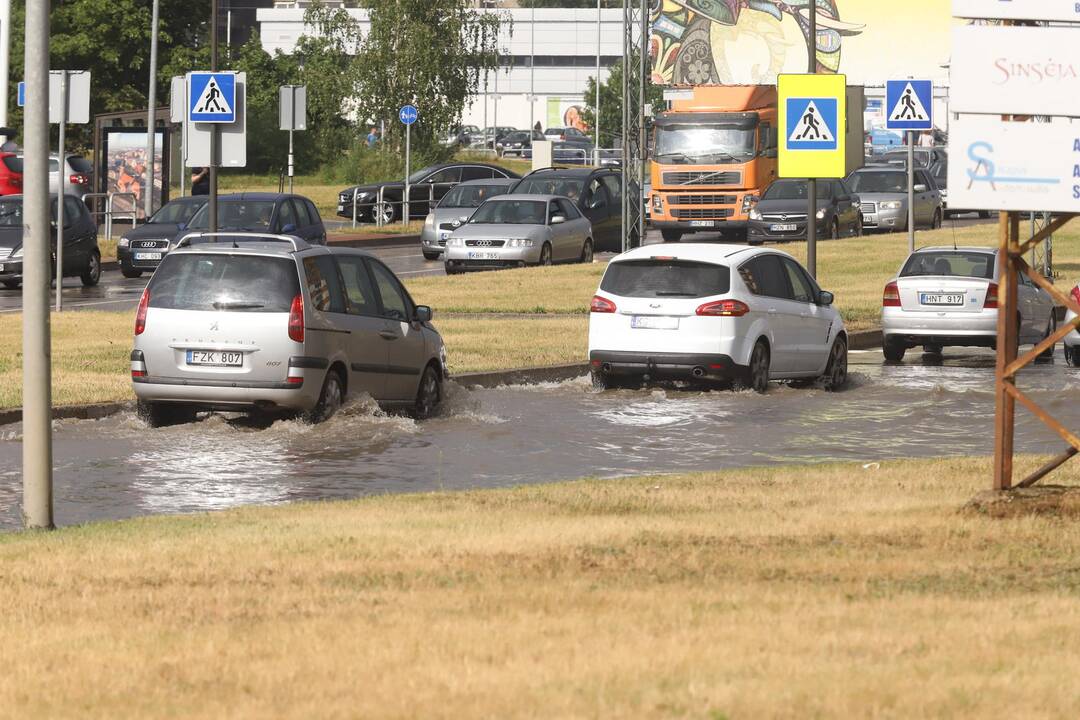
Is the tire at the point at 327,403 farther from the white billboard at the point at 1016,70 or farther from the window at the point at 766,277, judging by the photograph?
the white billboard at the point at 1016,70

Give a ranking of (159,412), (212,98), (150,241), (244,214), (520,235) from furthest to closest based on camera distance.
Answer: (520,235)
(150,241)
(244,214)
(212,98)
(159,412)

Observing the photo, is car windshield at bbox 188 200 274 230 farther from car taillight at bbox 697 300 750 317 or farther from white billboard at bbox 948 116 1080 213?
white billboard at bbox 948 116 1080 213

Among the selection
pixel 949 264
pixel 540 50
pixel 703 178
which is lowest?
pixel 949 264

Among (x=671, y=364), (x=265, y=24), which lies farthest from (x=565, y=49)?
(x=671, y=364)

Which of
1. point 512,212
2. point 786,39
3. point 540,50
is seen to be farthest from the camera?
point 540,50

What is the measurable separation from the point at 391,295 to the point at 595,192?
25.0 meters

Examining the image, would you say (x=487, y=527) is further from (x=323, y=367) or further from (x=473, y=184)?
(x=473, y=184)

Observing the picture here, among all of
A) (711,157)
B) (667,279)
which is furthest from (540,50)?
(667,279)

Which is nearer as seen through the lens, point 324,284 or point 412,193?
point 324,284

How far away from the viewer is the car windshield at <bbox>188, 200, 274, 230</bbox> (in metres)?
34.0

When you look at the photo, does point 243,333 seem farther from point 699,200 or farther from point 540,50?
point 540,50

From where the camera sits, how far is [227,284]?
639 inches

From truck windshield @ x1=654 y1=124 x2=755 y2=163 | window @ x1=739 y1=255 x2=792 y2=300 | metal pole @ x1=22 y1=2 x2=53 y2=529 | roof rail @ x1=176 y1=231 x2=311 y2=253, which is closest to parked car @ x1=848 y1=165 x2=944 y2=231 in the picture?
truck windshield @ x1=654 y1=124 x2=755 y2=163

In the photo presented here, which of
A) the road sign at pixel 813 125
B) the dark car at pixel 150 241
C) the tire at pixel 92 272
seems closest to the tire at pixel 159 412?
the road sign at pixel 813 125
